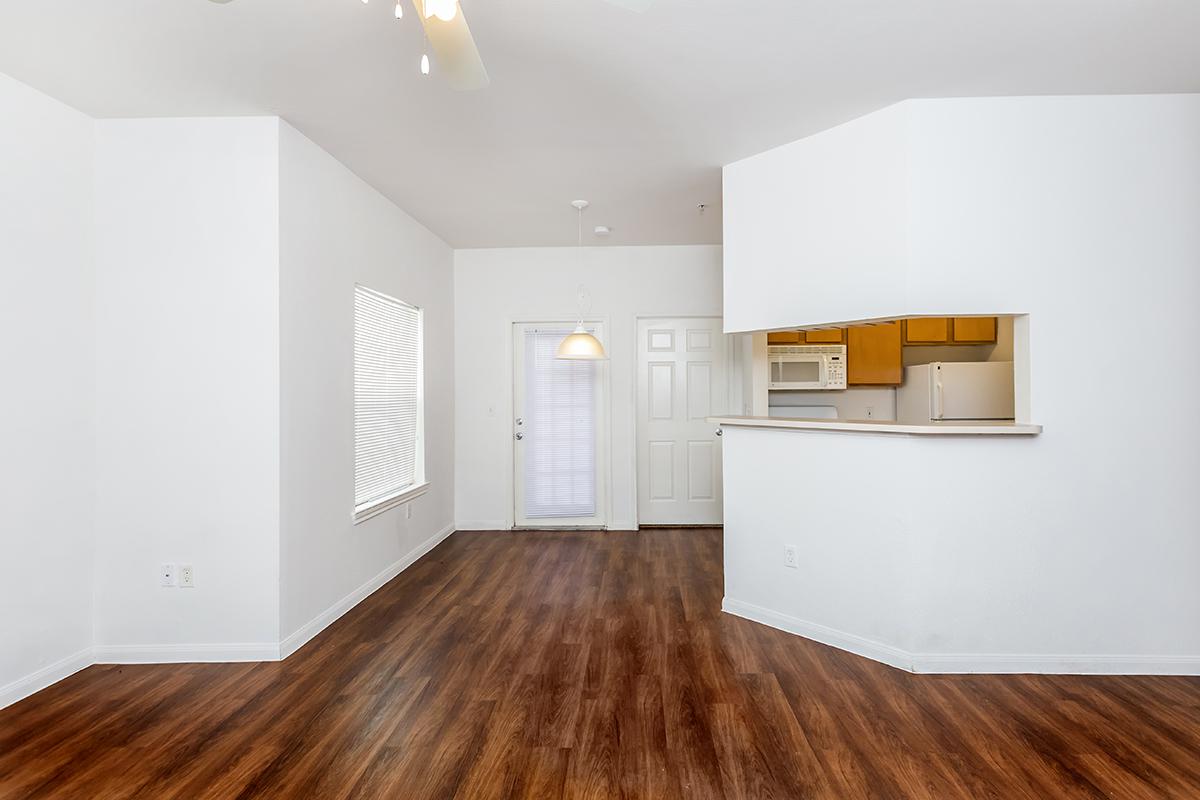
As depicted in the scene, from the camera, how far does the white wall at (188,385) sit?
2.99 m

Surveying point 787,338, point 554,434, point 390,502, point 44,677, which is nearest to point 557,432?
point 554,434

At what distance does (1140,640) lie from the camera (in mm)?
2789

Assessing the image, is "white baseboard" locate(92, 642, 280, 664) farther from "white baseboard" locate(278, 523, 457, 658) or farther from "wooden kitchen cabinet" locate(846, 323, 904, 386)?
"wooden kitchen cabinet" locate(846, 323, 904, 386)

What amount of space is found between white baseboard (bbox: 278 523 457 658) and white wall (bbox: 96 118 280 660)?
118mm

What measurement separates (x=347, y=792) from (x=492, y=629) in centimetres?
140

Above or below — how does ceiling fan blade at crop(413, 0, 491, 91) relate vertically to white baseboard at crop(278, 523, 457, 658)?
above

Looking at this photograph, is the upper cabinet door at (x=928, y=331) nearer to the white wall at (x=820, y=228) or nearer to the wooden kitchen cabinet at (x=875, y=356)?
the wooden kitchen cabinet at (x=875, y=356)

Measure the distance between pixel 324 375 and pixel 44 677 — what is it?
1808 millimetres

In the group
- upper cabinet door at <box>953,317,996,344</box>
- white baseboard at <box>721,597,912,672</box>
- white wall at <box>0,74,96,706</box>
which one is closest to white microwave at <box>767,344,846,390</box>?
upper cabinet door at <box>953,317,996,344</box>

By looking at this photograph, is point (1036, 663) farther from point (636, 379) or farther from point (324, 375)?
point (324, 375)

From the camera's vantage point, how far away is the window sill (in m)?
3.85

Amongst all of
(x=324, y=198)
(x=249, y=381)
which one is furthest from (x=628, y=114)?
(x=249, y=381)

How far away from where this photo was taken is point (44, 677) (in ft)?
8.89

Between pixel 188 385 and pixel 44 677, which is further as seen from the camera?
pixel 188 385
